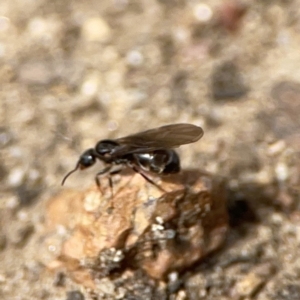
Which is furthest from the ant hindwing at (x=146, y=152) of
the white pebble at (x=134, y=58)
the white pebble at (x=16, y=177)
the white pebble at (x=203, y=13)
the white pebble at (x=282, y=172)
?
the white pebble at (x=203, y=13)

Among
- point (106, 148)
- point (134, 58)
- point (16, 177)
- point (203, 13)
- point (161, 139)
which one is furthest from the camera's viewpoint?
point (203, 13)

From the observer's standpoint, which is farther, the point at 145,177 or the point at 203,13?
the point at 203,13

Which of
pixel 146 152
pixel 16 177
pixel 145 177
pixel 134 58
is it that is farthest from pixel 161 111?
pixel 16 177

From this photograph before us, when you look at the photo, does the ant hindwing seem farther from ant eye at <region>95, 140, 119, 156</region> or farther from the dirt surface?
the dirt surface

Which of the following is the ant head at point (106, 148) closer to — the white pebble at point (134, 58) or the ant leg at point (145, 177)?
the ant leg at point (145, 177)

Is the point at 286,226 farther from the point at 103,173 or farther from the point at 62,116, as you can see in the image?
the point at 62,116

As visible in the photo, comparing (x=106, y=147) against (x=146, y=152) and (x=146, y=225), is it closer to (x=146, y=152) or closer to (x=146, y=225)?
(x=146, y=152)

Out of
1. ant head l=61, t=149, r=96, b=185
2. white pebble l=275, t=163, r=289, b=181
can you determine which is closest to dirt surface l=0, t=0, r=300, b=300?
white pebble l=275, t=163, r=289, b=181

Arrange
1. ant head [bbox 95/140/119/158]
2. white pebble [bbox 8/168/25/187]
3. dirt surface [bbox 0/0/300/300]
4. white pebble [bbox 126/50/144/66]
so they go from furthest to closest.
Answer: white pebble [bbox 126/50/144/66] < white pebble [bbox 8/168/25/187] < ant head [bbox 95/140/119/158] < dirt surface [bbox 0/0/300/300]
